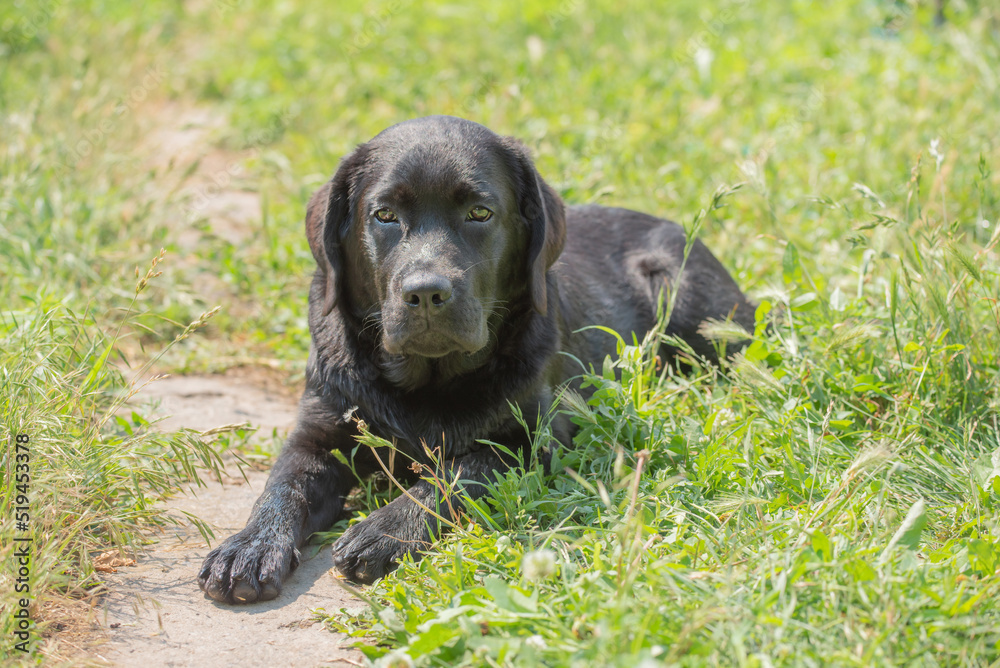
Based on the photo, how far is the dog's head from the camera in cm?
306

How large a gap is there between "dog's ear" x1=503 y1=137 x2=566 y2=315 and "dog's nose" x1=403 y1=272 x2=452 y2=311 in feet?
1.69

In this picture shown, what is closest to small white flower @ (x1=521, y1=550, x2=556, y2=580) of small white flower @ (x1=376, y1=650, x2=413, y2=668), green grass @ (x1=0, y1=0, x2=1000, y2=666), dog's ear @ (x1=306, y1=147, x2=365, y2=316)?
green grass @ (x1=0, y1=0, x2=1000, y2=666)

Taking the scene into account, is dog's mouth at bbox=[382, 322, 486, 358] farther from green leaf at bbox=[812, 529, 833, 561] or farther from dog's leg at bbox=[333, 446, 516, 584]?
green leaf at bbox=[812, 529, 833, 561]

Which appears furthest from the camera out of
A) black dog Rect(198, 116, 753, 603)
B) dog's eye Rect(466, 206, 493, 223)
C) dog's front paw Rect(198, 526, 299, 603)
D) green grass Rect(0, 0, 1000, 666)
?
dog's eye Rect(466, 206, 493, 223)

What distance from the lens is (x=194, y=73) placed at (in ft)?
27.3

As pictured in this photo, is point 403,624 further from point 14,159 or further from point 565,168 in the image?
point 14,159

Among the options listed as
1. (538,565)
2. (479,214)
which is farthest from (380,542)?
(479,214)

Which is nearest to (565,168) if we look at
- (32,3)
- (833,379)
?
(833,379)

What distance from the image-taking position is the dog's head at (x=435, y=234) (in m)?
3.06

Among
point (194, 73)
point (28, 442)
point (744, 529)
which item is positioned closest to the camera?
point (744, 529)

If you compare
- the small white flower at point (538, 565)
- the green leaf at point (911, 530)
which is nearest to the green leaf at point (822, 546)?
the green leaf at point (911, 530)

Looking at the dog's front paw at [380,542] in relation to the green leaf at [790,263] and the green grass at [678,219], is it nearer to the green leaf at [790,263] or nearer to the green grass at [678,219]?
the green grass at [678,219]

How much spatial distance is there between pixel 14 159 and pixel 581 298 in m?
3.79

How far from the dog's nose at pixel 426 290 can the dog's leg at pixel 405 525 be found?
0.54 meters
